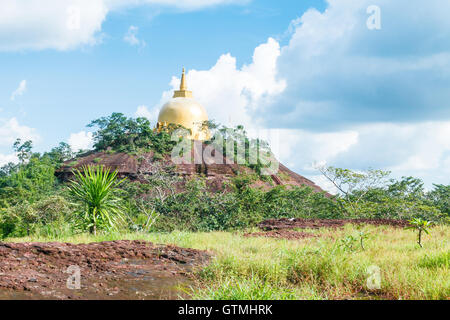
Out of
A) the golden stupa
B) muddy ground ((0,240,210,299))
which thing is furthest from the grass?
the golden stupa

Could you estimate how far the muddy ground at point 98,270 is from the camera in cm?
560

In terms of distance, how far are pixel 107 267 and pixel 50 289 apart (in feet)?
4.20

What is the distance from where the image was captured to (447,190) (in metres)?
20.0

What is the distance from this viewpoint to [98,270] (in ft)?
22.0

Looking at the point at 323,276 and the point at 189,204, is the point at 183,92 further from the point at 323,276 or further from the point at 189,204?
the point at 323,276

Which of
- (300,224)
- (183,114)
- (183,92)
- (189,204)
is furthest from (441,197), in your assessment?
(183,92)

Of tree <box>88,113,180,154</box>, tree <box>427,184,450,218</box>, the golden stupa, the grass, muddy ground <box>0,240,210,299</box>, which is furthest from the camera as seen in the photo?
the golden stupa

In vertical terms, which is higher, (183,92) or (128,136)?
(183,92)

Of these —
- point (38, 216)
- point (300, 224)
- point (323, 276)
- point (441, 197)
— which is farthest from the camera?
point (441, 197)

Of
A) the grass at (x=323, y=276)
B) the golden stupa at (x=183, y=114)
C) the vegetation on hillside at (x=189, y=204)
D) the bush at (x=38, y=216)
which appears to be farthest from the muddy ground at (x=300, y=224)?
the golden stupa at (x=183, y=114)

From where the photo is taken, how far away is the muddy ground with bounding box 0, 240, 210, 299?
5602mm

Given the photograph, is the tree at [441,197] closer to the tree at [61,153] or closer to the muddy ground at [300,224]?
the muddy ground at [300,224]

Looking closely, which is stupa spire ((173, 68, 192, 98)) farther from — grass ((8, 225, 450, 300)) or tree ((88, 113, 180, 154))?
grass ((8, 225, 450, 300))
